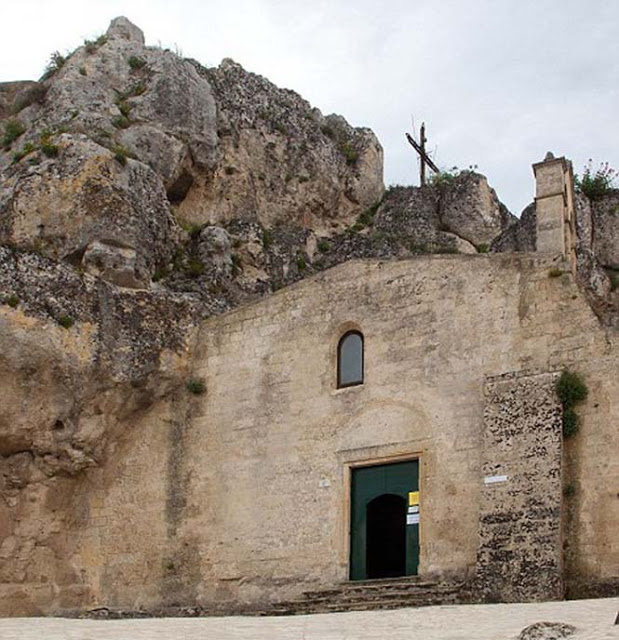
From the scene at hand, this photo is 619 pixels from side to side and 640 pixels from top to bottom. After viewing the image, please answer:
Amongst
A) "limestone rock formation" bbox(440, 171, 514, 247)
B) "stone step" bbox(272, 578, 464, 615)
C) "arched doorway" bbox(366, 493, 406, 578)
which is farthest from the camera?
"limestone rock formation" bbox(440, 171, 514, 247)

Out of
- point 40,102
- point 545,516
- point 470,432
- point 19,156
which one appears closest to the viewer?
point 545,516

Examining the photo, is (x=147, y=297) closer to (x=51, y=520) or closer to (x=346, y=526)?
(x=51, y=520)

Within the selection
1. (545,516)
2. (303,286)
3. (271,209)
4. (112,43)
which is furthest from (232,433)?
(112,43)

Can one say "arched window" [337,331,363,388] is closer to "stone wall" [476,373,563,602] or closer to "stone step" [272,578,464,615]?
"stone wall" [476,373,563,602]

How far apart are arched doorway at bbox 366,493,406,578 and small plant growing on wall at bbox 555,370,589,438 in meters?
3.45

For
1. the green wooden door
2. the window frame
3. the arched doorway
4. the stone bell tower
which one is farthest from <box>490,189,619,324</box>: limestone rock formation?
the green wooden door

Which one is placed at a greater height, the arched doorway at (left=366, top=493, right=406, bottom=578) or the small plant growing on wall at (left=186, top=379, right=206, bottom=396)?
the small plant growing on wall at (left=186, top=379, right=206, bottom=396)

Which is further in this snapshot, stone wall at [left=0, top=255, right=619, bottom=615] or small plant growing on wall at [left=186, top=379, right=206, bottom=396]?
small plant growing on wall at [left=186, top=379, right=206, bottom=396]

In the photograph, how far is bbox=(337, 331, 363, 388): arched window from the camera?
24.1 meters

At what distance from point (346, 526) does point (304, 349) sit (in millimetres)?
3543

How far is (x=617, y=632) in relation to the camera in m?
14.3

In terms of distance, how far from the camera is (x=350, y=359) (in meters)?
24.2

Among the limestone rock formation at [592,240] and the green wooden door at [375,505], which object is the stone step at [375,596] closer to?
the green wooden door at [375,505]

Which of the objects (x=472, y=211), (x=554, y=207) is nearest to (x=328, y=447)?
(x=554, y=207)
